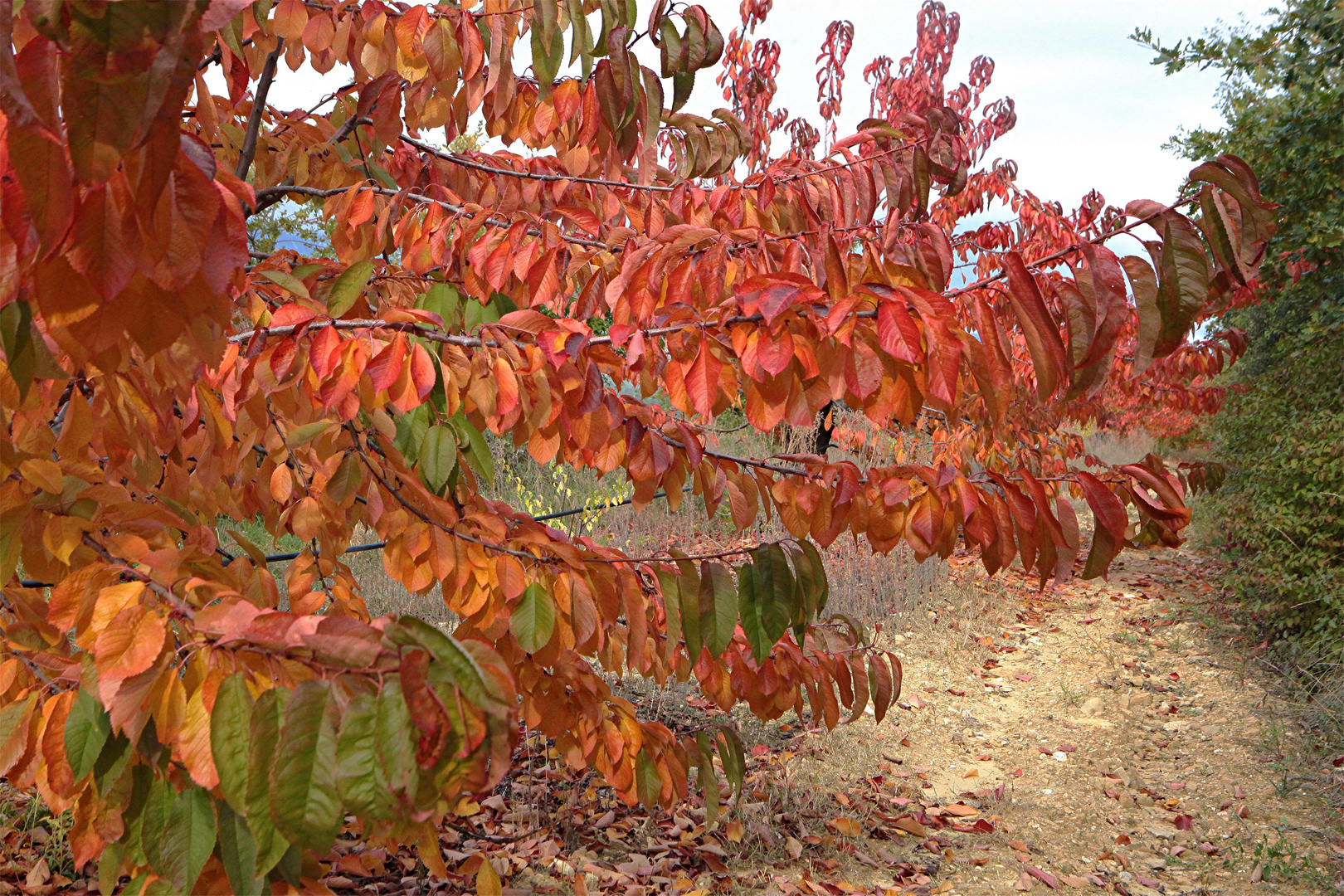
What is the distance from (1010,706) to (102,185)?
17.4 ft

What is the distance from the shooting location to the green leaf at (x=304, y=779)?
566 millimetres

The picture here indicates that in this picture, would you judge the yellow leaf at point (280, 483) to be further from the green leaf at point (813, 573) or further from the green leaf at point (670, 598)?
the green leaf at point (813, 573)

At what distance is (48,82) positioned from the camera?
0.47 m

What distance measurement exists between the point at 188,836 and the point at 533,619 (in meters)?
0.65

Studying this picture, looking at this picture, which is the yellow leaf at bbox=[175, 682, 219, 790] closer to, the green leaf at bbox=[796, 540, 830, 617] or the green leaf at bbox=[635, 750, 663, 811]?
the green leaf at bbox=[796, 540, 830, 617]

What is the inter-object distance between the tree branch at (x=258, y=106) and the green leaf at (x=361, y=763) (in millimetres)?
1843

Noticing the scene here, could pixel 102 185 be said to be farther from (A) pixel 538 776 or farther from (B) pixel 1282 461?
(B) pixel 1282 461

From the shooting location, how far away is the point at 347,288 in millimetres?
1440

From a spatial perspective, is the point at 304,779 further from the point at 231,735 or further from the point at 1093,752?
the point at 1093,752

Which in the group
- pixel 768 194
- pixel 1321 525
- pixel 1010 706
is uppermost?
pixel 768 194

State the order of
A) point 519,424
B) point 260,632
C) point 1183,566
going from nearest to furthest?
1. point 260,632
2. point 519,424
3. point 1183,566

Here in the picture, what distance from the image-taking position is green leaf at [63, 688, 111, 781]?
826 millimetres

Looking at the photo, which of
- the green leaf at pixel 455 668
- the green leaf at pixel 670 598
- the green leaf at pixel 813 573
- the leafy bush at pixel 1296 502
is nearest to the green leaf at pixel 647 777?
the green leaf at pixel 670 598

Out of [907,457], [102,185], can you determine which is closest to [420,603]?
[907,457]
